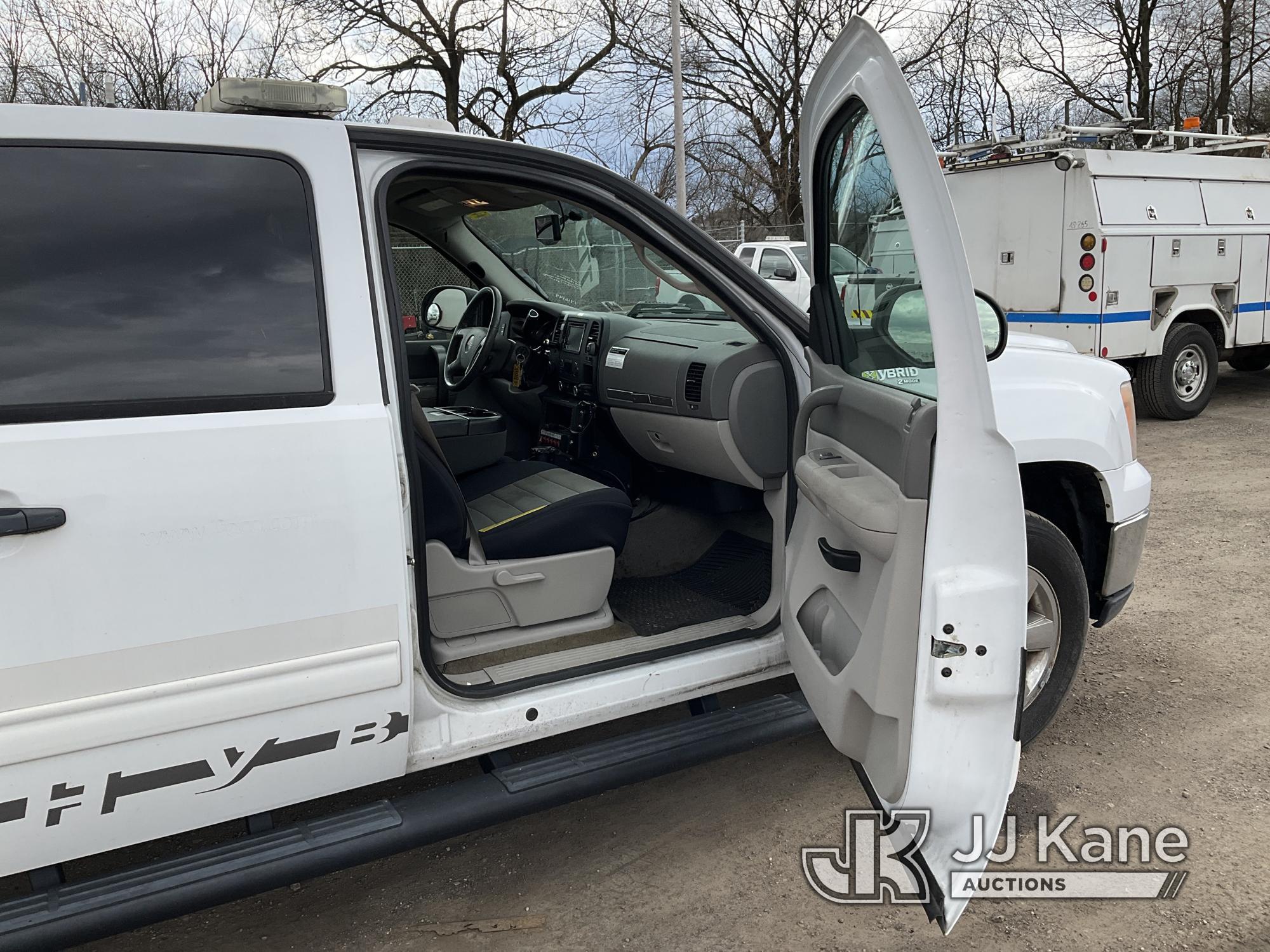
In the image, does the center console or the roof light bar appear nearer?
the roof light bar

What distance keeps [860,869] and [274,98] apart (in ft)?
8.06

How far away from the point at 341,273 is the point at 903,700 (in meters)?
1.54

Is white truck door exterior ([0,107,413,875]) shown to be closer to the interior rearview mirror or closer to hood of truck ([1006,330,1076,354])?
the interior rearview mirror

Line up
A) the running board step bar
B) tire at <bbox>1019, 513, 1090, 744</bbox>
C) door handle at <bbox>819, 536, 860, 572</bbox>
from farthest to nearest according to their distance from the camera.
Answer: tire at <bbox>1019, 513, 1090, 744</bbox>, door handle at <bbox>819, 536, 860, 572</bbox>, the running board step bar

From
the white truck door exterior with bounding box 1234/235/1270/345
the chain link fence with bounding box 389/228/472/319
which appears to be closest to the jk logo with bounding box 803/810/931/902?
the chain link fence with bounding box 389/228/472/319

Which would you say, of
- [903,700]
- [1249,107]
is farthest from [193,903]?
[1249,107]

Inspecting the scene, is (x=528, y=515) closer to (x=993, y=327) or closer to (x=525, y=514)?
(x=525, y=514)

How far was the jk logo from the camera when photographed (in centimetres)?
260

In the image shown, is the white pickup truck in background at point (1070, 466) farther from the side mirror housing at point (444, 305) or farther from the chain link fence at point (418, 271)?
the side mirror housing at point (444, 305)

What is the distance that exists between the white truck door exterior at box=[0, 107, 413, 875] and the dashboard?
1244 millimetres

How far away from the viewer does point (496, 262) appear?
4.44 metres

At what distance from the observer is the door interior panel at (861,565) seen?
2072 millimetres

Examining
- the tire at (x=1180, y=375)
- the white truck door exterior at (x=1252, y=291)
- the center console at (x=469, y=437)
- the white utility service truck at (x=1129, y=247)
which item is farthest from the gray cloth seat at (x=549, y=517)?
the white truck door exterior at (x=1252, y=291)

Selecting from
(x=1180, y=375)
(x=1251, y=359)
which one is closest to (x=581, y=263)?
(x=1180, y=375)
